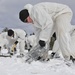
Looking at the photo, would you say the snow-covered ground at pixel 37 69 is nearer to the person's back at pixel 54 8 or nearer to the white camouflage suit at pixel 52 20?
the white camouflage suit at pixel 52 20

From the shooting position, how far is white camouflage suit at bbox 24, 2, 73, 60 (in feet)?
23.1

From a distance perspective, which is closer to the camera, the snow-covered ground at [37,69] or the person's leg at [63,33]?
the snow-covered ground at [37,69]

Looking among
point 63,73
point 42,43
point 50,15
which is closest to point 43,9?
point 50,15

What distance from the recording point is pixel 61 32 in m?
7.57

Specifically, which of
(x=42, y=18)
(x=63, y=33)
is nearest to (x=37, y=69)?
(x=42, y=18)

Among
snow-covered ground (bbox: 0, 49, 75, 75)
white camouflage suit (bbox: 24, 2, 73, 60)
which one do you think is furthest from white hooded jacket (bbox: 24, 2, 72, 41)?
snow-covered ground (bbox: 0, 49, 75, 75)

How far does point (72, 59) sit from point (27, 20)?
157 centimetres

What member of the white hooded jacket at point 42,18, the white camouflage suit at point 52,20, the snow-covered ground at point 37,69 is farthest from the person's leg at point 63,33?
the snow-covered ground at point 37,69

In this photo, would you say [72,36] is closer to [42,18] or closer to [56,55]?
[56,55]

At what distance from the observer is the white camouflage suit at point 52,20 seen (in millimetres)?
7055

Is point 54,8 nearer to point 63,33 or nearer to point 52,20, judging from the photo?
point 52,20

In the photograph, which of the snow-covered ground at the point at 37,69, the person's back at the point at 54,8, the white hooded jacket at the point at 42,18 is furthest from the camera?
the person's back at the point at 54,8

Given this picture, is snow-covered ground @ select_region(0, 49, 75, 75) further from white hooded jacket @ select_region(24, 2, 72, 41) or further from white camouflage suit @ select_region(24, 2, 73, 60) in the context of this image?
white hooded jacket @ select_region(24, 2, 72, 41)

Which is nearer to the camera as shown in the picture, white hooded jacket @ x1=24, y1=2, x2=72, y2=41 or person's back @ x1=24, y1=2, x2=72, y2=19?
white hooded jacket @ x1=24, y1=2, x2=72, y2=41
